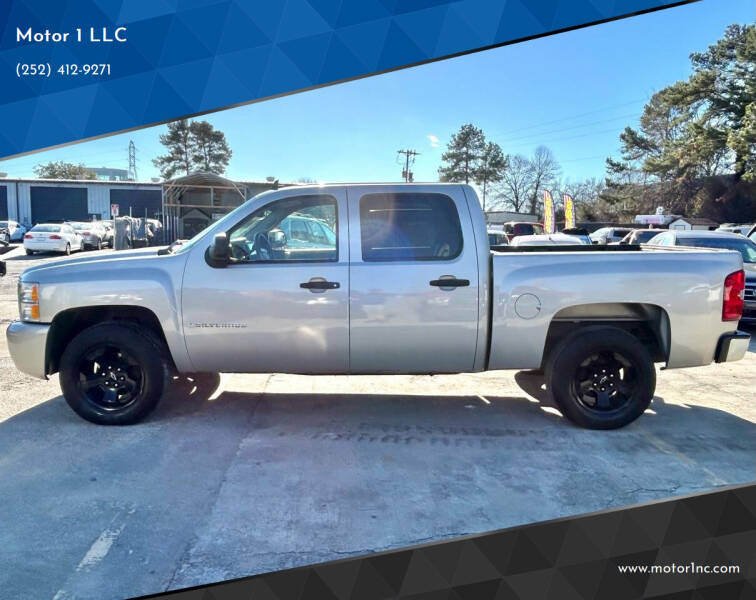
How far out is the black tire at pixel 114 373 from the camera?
4543mm

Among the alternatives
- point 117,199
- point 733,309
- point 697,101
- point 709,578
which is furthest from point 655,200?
point 709,578

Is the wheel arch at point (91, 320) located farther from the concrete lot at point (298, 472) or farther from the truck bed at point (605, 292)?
the truck bed at point (605, 292)

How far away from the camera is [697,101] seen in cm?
3675

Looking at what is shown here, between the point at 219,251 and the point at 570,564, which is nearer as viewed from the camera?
→ the point at 570,564

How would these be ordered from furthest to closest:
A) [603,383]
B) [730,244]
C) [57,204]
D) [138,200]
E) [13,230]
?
[138,200]
[57,204]
[13,230]
[730,244]
[603,383]

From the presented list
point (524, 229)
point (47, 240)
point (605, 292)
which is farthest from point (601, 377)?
point (47, 240)

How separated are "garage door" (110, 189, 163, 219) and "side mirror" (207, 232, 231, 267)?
35.7 m

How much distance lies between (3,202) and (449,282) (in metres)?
38.1

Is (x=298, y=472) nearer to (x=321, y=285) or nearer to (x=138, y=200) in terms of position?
(x=321, y=285)

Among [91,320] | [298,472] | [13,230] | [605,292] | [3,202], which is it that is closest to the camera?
[298,472]

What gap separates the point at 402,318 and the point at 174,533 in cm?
226

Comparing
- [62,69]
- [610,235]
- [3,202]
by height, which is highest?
[3,202]

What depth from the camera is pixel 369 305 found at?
4.44m

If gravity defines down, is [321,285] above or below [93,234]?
below
